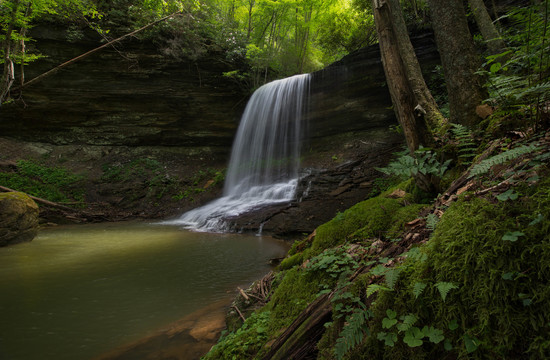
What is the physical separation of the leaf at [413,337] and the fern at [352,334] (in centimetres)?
18

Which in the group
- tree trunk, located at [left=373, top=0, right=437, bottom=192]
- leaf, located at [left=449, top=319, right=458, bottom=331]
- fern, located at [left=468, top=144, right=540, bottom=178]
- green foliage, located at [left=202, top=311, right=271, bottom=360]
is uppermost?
tree trunk, located at [left=373, top=0, right=437, bottom=192]

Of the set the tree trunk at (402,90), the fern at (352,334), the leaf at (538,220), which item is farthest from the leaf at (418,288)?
the tree trunk at (402,90)

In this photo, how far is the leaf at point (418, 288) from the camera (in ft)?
3.62

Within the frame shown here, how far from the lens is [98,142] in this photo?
1484cm

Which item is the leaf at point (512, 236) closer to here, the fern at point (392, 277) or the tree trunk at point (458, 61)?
the fern at point (392, 277)

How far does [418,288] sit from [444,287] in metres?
0.10

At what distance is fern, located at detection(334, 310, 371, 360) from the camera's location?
3.79 ft

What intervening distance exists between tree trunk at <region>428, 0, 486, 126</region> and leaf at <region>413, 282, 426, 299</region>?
293cm

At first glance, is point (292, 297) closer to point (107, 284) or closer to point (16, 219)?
point (107, 284)

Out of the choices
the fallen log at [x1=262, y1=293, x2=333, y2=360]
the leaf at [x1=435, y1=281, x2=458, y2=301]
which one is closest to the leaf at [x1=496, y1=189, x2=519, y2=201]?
the leaf at [x1=435, y1=281, x2=458, y2=301]

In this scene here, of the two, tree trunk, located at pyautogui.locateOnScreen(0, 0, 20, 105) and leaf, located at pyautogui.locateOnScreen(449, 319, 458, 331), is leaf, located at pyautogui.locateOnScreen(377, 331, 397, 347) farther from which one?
tree trunk, located at pyautogui.locateOnScreen(0, 0, 20, 105)

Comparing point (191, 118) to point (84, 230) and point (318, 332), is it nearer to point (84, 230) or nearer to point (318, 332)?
point (84, 230)

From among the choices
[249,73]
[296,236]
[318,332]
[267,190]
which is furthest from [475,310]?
[249,73]

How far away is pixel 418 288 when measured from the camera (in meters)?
1.13
